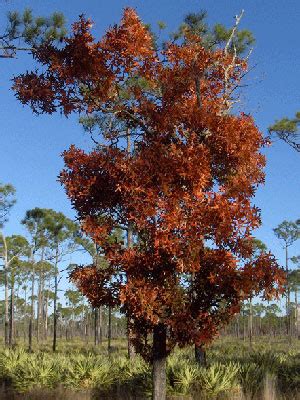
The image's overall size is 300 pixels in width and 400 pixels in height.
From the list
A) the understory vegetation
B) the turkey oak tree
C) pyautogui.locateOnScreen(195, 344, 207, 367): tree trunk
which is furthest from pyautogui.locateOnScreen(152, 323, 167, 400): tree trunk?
pyautogui.locateOnScreen(195, 344, 207, 367): tree trunk

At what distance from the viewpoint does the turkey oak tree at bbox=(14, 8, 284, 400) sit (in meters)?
6.90

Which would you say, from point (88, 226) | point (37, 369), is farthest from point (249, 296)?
point (37, 369)

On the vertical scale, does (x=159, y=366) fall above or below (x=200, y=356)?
above

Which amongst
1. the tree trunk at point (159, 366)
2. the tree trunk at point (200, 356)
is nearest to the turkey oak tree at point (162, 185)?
the tree trunk at point (159, 366)

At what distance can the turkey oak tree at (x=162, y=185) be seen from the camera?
6902mm

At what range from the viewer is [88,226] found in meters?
7.47

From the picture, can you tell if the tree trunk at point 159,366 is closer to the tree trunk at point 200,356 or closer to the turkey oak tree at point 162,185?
the turkey oak tree at point 162,185

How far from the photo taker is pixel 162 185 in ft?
22.7

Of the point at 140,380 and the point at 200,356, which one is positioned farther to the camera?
the point at 200,356

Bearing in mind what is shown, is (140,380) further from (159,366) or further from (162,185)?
(162,185)

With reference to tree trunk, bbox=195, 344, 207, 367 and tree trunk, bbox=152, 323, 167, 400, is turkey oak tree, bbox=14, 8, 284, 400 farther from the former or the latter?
tree trunk, bbox=195, 344, 207, 367

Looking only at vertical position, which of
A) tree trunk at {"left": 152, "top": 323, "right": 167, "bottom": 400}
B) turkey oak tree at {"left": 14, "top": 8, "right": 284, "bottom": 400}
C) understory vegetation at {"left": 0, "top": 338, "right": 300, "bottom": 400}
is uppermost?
turkey oak tree at {"left": 14, "top": 8, "right": 284, "bottom": 400}

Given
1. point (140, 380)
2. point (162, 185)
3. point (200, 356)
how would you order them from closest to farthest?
point (162, 185)
point (140, 380)
point (200, 356)

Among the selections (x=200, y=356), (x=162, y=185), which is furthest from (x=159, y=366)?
(x=200, y=356)
